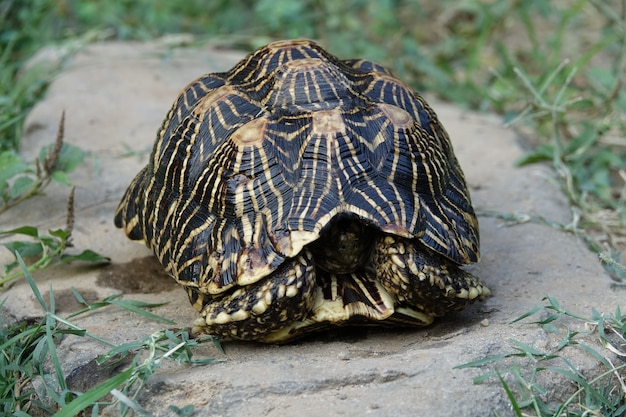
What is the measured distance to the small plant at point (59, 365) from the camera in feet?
8.47

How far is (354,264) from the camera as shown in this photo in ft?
9.86

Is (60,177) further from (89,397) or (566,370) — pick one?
(566,370)

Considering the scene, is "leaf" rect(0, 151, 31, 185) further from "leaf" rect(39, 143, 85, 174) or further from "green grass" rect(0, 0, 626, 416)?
"leaf" rect(39, 143, 85, 174)

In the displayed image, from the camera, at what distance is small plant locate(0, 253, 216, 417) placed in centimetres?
258

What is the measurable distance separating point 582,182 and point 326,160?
2.59m

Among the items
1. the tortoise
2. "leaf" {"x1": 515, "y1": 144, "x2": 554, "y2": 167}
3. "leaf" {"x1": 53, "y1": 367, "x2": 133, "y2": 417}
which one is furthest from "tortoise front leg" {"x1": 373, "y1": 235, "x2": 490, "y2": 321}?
"leaf" {"x1": 515, "y1": 144, "x2": 554, "y2": 167}

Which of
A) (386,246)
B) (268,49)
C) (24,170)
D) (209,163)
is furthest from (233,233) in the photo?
(24,170)

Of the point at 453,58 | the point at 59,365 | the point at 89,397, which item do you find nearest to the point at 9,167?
the point at 59,365

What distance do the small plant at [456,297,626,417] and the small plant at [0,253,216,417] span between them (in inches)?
39.6

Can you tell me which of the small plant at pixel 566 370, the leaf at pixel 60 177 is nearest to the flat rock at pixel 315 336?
the small plant at pixel 566 370

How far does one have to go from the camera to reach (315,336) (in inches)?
122

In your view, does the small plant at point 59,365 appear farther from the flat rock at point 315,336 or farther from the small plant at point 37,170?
the small plant at point 37,170

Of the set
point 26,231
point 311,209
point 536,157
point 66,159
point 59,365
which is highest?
point 311,209

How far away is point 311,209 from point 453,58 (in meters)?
4.82
